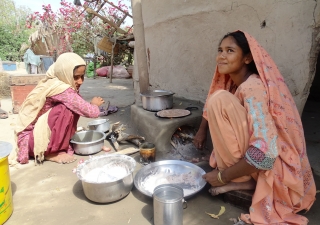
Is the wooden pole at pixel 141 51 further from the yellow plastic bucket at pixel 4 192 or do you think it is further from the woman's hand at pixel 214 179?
the yellow plastic bucket at pixel 4 192

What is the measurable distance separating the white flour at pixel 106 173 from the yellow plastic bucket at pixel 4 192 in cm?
61

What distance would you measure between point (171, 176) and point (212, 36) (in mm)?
1857

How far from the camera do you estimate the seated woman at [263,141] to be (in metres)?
1.56

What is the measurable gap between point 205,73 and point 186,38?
634mm

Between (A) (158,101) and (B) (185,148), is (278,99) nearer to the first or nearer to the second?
(B) (185,148)

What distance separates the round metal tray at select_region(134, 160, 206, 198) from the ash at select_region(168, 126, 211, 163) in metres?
0.47

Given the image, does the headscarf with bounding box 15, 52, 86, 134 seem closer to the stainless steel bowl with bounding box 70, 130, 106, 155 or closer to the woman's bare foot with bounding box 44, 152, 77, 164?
the woman's bare foot with bounding box 44, 152, 77, 164

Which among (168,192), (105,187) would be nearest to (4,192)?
(105,187)

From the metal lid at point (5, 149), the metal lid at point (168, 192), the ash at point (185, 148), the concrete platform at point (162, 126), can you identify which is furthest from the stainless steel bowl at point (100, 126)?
the metal lid at point (168, 192)

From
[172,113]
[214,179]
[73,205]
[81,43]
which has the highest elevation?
[81,43]

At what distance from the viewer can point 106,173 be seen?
2.31 m

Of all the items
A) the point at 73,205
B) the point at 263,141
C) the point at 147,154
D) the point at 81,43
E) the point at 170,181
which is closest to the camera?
the point at 263,141

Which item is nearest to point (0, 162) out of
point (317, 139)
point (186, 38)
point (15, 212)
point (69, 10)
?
point (15, 212)

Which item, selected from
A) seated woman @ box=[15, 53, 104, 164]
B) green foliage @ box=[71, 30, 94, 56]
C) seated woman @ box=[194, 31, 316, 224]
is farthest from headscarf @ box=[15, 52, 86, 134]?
green foliage @ box=[71, 30, 94, 56]
